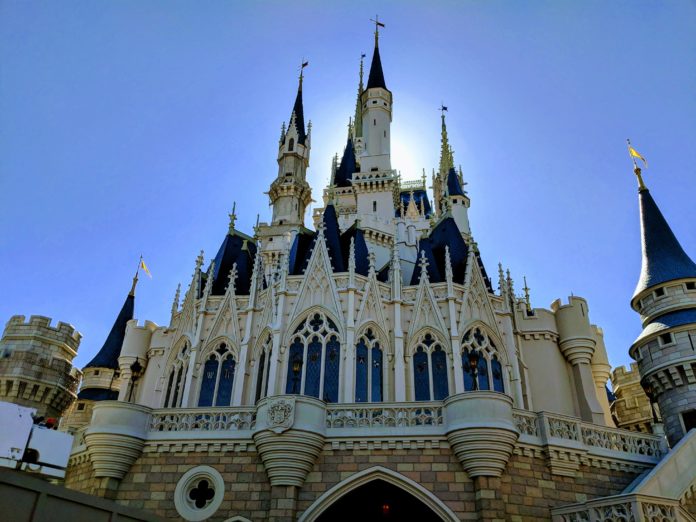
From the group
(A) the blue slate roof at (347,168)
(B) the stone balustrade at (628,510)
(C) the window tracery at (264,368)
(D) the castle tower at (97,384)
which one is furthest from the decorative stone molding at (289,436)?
(A) the blue slate roof at (347,168)

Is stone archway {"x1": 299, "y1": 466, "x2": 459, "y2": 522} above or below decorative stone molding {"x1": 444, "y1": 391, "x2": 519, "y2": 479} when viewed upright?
below

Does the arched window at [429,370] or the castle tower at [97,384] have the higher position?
the castle tower at [97,384]

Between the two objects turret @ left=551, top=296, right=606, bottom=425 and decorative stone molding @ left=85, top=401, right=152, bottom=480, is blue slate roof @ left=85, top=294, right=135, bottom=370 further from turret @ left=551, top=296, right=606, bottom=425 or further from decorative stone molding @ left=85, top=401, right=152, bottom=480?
turret @ left=551, top=296, right=606, bottom=425

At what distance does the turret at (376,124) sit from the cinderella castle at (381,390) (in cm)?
14

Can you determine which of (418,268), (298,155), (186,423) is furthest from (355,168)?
(186,423)

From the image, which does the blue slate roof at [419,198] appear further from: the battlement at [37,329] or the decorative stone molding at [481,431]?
the decorative stone molding at [481,431]

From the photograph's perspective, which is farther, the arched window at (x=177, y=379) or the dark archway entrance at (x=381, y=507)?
the arched window at (x=177, y=379)

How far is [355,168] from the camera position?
48.6 meters

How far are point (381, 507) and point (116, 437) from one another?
8.12 metres

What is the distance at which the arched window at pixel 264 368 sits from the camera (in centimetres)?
2286

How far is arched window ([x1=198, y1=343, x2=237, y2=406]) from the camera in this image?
23630 mm

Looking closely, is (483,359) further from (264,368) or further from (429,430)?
(264,368)

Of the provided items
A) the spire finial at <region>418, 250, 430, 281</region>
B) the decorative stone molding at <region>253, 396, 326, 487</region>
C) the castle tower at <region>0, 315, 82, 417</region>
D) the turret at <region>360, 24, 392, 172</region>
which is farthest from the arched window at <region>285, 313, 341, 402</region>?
the castle tower at <region>0, 315, 82, 417</region>

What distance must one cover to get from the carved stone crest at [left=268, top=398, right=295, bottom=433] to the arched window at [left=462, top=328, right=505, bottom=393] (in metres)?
9.14
